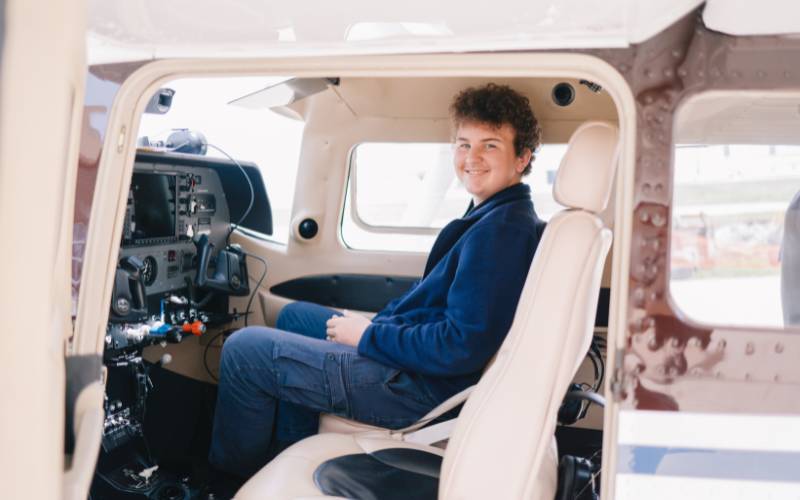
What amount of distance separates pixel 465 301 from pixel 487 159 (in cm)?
69

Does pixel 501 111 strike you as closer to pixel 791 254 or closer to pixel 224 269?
pixel 791 254

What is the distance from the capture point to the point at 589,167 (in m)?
1.38

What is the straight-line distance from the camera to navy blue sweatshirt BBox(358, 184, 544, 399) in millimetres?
1895

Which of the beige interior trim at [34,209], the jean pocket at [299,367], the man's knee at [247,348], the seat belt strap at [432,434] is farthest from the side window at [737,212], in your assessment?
the man's knee at [247,348]

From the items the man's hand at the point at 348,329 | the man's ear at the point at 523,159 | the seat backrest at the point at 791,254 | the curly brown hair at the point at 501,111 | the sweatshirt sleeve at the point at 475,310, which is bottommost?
the man's hand at the point at 348,329

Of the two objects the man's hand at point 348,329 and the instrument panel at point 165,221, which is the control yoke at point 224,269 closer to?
the instrument panel at point 165,221

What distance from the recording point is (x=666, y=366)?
4.17 feet

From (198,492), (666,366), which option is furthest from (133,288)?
(666,366)

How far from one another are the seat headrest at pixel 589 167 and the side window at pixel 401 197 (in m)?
1.74

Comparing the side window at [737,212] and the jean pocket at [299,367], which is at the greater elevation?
the side window at [737,212]

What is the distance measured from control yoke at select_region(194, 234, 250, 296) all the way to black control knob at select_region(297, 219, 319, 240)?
0.30 metres

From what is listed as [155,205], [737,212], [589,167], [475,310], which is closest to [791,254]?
[737,212]

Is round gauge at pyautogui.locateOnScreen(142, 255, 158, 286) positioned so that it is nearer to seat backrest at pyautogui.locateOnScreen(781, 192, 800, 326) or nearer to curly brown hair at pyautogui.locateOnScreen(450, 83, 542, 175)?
curly brown hair at pyautogui.locateOnScreen(450, 83, 542, 175)

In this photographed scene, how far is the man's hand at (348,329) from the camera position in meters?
2.22
